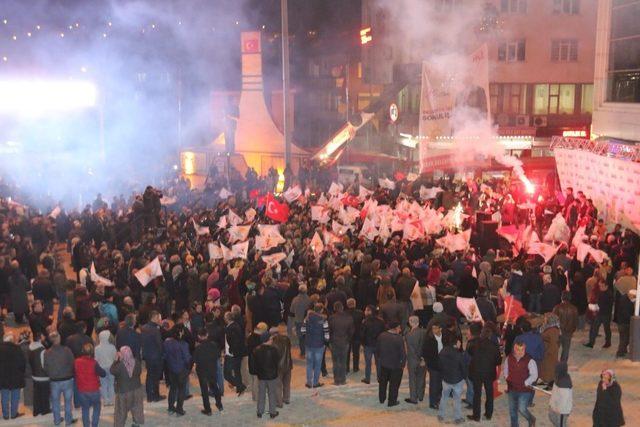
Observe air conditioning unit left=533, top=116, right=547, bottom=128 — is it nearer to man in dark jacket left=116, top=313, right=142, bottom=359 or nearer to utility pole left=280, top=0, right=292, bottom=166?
utility pole left=280, top=0, right=292, bottom=166

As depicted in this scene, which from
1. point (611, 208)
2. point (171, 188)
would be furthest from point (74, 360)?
point (171, 188)

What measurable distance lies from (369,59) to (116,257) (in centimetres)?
3939

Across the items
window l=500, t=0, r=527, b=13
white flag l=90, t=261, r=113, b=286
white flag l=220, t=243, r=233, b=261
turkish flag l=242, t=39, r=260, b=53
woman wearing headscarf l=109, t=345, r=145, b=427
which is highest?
window l=500, t=0, r=527, b=13

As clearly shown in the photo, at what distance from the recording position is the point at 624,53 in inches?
1153

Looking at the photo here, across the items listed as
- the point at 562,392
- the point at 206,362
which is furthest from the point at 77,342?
the point at 562,392

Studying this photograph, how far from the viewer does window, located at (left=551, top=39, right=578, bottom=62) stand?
42938mm

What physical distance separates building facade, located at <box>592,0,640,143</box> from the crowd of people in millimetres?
7954

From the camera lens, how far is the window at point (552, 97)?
43344 mm

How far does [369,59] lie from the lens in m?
53.6

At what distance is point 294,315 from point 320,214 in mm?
7010

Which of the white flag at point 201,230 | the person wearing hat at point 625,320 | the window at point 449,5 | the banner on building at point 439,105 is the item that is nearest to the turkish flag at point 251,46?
the window at point 449,5

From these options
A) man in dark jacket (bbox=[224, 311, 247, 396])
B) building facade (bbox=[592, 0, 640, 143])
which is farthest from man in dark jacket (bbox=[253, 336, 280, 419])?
building facade (bbox=[592, 0, 640, 143])

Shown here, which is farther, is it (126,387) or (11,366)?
(11,366)

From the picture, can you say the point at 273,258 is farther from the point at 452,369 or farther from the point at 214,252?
the point at 452,369
